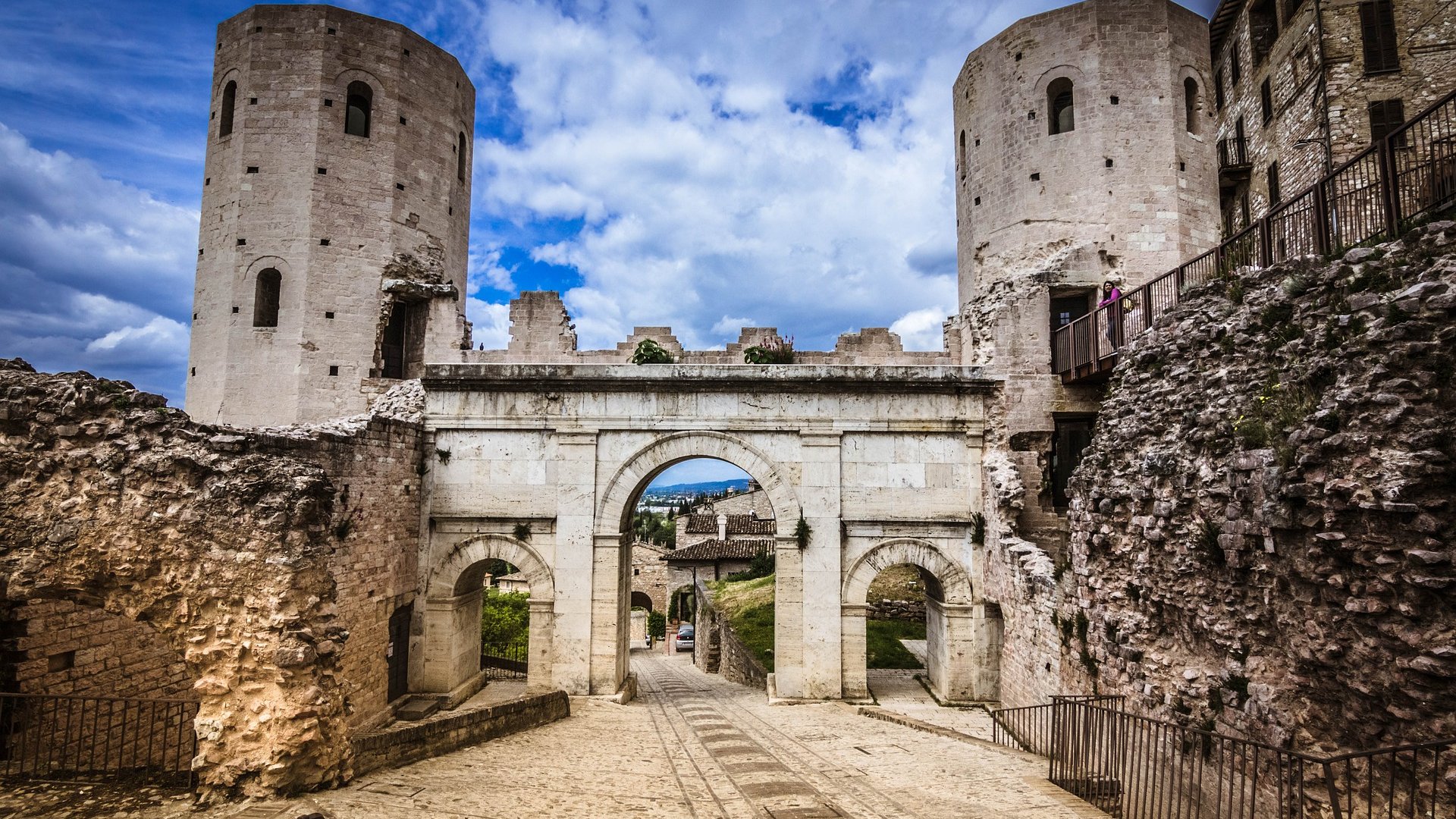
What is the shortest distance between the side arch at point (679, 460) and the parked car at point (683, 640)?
19.7 meters

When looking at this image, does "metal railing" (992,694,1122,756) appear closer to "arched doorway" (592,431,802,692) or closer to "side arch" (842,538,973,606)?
"side arch" (842,538,973,606)

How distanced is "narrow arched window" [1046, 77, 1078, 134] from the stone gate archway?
16.2 meters

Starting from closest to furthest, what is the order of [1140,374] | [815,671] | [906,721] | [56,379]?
[56,379], [1140,374], [906,721], [815,671]

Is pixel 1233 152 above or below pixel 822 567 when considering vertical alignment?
above

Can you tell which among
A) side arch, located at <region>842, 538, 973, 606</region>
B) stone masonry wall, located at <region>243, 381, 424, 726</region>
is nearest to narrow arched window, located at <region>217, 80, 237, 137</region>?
stone masonry wall, located at <region>243, 381, 424, 726</region>

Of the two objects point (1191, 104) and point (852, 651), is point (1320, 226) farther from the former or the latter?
point (1191, 104)

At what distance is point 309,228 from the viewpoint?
17.6m

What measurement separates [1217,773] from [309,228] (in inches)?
785

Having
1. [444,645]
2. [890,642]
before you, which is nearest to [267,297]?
[444,645]

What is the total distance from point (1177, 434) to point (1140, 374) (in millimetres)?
1574

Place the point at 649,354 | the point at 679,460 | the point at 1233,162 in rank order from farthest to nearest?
the point at 1233,162, the point at 649,354, the point at 679,460

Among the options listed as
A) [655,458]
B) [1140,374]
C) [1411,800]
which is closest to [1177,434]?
[1140,374]

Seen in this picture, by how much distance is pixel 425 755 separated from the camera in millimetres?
8797

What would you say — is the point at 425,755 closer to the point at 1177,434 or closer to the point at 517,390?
the point at 517,390
